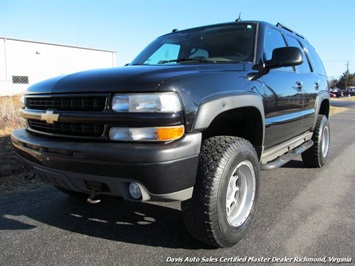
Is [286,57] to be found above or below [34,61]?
below

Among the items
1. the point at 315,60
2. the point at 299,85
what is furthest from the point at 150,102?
the point at 315,60

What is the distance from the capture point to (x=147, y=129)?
2.30 metres

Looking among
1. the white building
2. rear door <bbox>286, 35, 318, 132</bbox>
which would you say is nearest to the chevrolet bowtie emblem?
rear door <bbox>286, 35, 318, 132</bbox>

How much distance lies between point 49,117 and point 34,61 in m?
30.9

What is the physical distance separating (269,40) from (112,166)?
99.5 inches

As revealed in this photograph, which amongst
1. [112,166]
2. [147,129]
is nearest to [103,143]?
[112,166]

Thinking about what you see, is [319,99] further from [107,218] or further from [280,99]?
[107,218]

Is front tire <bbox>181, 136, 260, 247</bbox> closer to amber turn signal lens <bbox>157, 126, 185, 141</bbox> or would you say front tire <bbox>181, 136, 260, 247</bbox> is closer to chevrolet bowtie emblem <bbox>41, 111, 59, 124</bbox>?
amber turn signal lens <bbox>157, 126, 185, 141</bbox>

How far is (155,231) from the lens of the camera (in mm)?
3131

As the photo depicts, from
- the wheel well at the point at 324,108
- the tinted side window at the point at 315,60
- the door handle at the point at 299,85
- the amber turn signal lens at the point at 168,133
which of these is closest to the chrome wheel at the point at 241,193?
the amber turn signal lens at the point at 168,133

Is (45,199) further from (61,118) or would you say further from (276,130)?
(276,130)

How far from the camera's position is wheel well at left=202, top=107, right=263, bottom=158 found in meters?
3.12

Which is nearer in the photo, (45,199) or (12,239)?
(12,239)

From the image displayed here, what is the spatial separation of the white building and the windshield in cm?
2372
